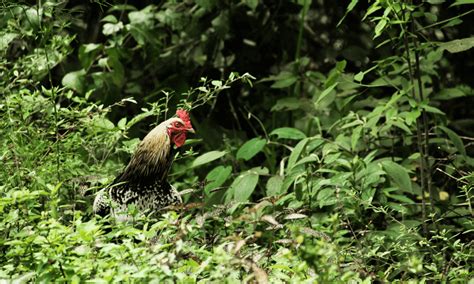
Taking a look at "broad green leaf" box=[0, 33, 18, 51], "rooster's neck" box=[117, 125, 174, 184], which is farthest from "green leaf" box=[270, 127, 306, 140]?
"broad green leaf" box=[0, 33, 18, 51]

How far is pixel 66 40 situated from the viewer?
4.54 meters

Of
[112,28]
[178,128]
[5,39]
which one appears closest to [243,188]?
[178,128]

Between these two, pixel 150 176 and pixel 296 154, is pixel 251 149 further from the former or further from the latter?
pixel 150 176

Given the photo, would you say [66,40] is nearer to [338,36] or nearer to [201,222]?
[201,222]

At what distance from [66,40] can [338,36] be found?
233 centimetres

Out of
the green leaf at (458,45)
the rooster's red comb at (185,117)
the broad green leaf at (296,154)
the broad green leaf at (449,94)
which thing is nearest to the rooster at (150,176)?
the rooster's red comb at (185,117)

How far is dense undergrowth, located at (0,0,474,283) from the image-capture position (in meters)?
3.05

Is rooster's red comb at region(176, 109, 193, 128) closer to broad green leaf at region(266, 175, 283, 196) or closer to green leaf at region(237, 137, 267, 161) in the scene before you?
broad green leaf at region(266, 175, 283, 196)

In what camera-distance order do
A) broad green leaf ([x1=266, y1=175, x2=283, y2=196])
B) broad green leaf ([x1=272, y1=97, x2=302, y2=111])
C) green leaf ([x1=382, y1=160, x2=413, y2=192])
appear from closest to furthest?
green leaf ([x1=382, y1=160, x2=413, y2=192]), broad green leaf ([x1=266, y1=175, x2=283, y2=196]), broad green leaf ([x1=272, y1=97, x2=302, y2=111])

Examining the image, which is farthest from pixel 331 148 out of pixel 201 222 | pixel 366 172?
pixel 201 222

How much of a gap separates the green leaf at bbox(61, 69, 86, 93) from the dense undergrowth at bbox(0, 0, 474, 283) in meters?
0.01

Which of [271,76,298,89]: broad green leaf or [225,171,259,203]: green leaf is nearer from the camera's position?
[225,171,259,203]: green leaf

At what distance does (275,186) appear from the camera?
4.48m

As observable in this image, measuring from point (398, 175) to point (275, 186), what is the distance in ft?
2.06
